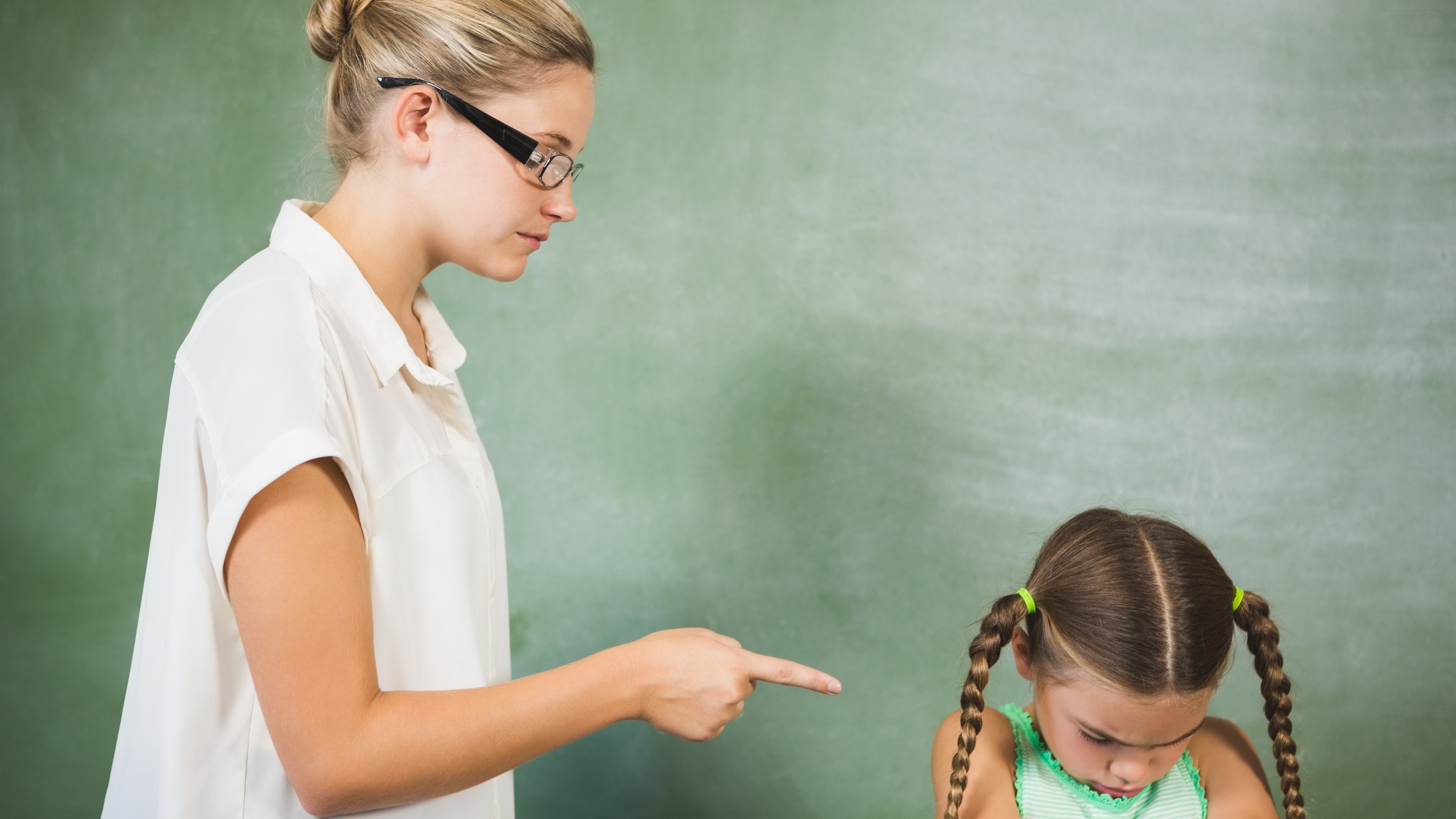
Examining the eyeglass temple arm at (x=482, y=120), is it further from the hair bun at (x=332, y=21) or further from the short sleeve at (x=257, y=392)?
the short sleeve at (x=257, y=392)

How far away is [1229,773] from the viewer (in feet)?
4.20

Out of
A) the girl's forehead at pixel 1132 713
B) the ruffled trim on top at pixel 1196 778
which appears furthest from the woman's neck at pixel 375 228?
the ruffled trim on top at pixel 1196 778

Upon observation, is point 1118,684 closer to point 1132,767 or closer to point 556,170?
point 1132,767

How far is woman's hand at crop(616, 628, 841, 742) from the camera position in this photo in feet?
2.84

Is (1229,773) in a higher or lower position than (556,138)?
lower

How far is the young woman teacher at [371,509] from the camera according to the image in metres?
0.74

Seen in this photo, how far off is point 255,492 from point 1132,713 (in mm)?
918

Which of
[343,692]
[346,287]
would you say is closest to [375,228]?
[346,287]

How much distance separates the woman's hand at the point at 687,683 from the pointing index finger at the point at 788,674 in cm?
1

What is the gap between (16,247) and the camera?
1.82 meters

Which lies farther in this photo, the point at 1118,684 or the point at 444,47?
the point at 1118,684

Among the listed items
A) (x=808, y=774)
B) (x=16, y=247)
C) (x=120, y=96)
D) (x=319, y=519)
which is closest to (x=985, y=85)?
(x=808, y=774)

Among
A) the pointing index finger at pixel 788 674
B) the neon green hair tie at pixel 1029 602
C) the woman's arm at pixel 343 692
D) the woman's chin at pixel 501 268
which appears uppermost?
the woman's chin at pixel 501 268


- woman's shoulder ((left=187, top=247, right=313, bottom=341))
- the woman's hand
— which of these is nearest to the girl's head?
woman's shoulder ((left=187, top=247, right=313, bottom=341))
